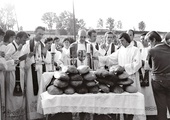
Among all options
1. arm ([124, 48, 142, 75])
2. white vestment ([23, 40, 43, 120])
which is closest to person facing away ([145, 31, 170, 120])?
arm ([124, 48, 142, 75])

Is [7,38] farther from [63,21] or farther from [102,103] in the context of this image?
[63,21]

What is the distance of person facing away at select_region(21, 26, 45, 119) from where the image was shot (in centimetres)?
627

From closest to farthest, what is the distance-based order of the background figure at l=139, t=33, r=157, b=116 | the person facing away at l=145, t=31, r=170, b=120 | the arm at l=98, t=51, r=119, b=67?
the person facing away at l=145, t=31, r=170, b=120, the arm at l=98, t=51, r=119, b=67, the background figure at l=139, t=33, r=157, b=116

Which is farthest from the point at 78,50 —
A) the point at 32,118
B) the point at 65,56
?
the point at 32,118

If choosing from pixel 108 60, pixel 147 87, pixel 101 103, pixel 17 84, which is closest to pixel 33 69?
pixel 17 84

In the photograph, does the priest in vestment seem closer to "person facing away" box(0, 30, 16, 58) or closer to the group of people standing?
the group of people standing

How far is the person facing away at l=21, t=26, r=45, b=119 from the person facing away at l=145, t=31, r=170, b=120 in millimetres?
2575

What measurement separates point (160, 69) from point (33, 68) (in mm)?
3063

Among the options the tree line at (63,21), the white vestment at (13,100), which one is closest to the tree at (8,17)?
the tree line at (63,21)

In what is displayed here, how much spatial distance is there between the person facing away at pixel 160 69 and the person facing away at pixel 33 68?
2575 millimetres

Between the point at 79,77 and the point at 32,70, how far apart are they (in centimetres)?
253

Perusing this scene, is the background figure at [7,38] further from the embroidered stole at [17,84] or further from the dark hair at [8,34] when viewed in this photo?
the embroidered stole at [17,84]

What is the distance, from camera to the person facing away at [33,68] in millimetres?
6266

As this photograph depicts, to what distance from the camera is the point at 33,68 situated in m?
6.51
